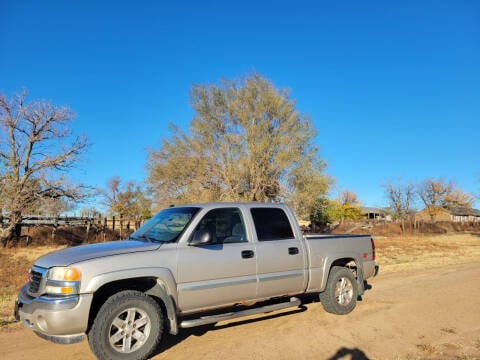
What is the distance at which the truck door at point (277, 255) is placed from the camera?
5781 millimetres

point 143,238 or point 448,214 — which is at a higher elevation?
point 448,214

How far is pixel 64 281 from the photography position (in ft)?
14.3

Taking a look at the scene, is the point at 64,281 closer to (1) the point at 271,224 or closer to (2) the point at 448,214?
(1) the point at 271,224

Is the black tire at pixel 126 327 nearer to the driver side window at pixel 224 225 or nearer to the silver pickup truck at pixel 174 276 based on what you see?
the silver pickup truck at pixel 174 276

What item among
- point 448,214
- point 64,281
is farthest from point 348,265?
point 448,214

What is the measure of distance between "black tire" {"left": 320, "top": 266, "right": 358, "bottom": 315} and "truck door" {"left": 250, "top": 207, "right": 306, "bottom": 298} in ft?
2.18

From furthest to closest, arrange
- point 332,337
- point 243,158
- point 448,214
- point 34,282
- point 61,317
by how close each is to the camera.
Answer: point 448,214 → point 243,158 → point 332,337 → point 34,282 → point 61,317

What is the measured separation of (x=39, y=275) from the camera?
465cm

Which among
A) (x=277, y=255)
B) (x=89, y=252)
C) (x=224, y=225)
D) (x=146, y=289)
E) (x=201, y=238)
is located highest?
(x=224, y=225)

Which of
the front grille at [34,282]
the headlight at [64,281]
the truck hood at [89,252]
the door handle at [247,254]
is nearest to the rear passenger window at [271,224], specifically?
the door handle at [247,254]

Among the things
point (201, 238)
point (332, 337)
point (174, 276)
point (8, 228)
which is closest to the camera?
point (174, 276)

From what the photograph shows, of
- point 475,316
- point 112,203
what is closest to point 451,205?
point 112,203

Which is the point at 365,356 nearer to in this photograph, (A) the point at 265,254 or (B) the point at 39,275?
(A) the point at 265,254

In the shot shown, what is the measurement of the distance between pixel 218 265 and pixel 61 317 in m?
1.98
